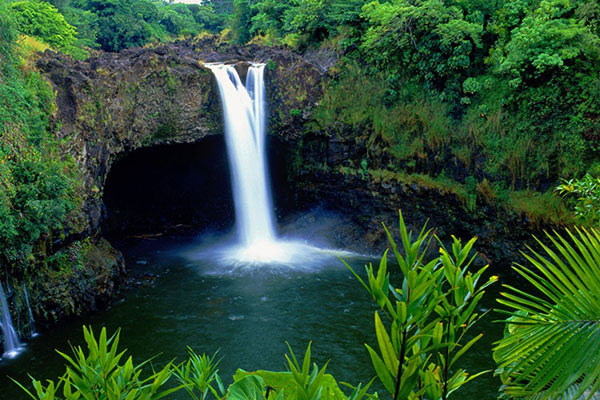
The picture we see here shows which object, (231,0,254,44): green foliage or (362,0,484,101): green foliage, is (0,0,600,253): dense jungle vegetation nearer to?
(362,0,484,101): green foliage

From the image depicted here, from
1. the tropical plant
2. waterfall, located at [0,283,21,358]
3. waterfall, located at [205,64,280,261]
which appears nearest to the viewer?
the tropical plant

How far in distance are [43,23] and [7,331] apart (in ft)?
43.8

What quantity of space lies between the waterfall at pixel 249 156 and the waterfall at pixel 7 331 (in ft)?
21.2

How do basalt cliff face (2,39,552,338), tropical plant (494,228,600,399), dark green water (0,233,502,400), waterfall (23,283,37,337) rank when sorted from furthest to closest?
basalt cliff face (2,39,552,338) → waterfall (23,283,37,337) → dark green water (0,233,502,400) → tropical plant (494,228,600,399)

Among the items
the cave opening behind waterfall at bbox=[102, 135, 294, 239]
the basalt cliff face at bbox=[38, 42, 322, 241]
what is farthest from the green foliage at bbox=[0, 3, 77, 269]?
the cave opening behind waterfall at bbox=[102, 135, 294, 239]

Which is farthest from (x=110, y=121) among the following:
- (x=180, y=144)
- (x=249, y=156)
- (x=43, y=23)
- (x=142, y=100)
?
(x=43, y=23)

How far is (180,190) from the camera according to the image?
15.6 meters

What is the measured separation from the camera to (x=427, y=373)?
4.97 ft

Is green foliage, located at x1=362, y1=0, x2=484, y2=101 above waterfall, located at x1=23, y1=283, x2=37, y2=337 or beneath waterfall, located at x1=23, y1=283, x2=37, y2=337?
above

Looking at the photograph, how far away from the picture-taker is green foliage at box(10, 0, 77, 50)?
619 inches

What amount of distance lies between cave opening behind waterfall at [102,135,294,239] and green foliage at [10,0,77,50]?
6.08 metres

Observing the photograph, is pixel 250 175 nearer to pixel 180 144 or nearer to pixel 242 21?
pixel 180 144

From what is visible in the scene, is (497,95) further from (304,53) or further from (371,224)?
(304,53)

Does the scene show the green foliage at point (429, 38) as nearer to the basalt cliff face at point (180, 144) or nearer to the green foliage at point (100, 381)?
the basalt cliff face at point (180, 144)
